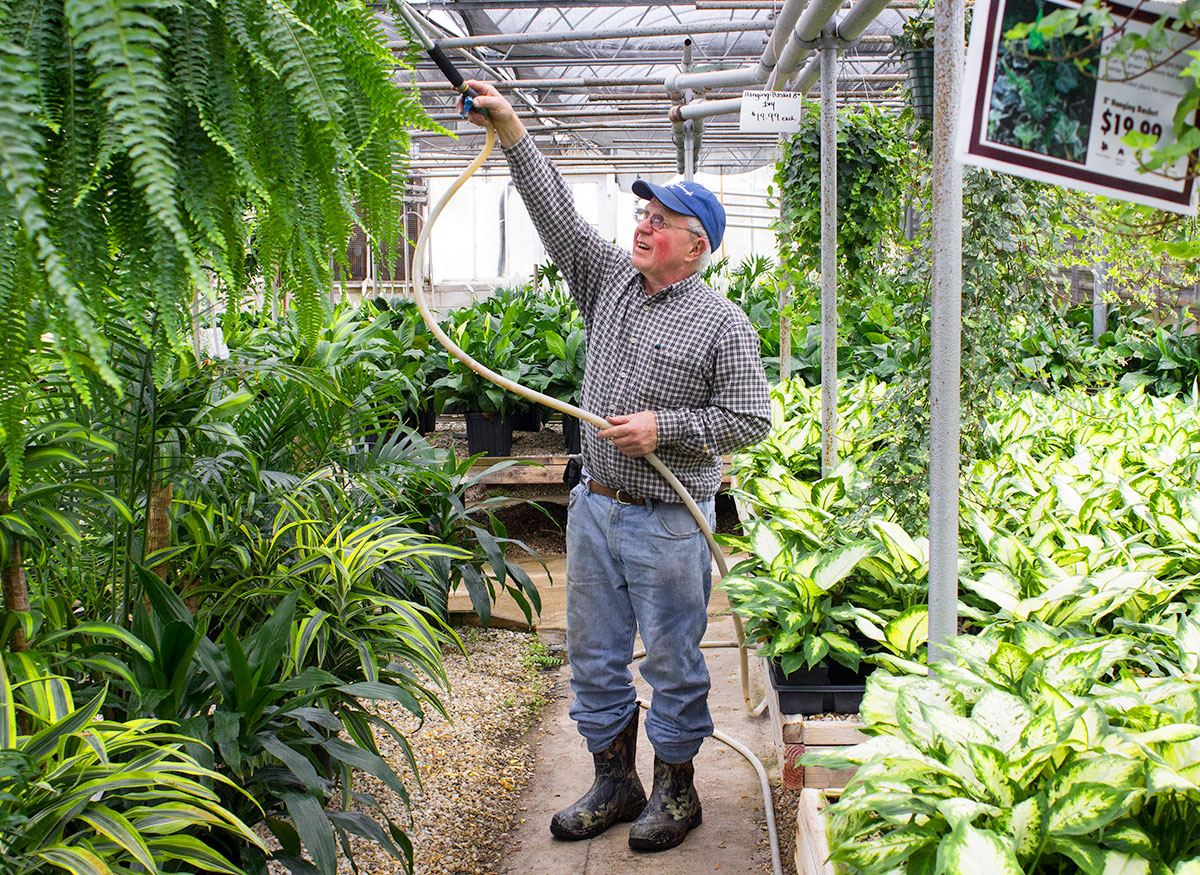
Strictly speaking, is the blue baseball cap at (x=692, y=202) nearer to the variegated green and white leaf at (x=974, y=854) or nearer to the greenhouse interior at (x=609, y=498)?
the greenhouse interior at (x=609, y=498)

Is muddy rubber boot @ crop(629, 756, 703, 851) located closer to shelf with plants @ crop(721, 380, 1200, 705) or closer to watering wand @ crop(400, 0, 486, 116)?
shelf with plants @ crop(721, 380, 1200, 705)

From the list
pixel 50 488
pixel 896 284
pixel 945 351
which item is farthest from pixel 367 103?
pixel 896 284

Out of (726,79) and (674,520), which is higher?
(726,79)

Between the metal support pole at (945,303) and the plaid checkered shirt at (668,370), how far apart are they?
0.88 m

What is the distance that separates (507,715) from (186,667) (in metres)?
1.77

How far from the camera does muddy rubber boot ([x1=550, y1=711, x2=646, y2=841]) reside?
272cm

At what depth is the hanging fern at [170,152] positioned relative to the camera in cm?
73

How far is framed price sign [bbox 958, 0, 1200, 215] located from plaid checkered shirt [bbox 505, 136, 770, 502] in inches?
56.4

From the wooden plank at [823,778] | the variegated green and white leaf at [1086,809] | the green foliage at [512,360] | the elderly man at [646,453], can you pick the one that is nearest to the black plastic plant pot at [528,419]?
the green foliage at [512,360]

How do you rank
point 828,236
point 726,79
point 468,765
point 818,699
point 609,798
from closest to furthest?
point 818,699
point 609,798
point 828,236
point 468,765
point 726,79

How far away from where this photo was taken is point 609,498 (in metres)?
2.61

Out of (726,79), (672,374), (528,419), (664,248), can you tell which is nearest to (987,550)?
(672,374)

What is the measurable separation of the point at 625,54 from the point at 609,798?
8.03 meters

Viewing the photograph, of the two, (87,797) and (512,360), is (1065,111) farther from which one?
(512,360)
